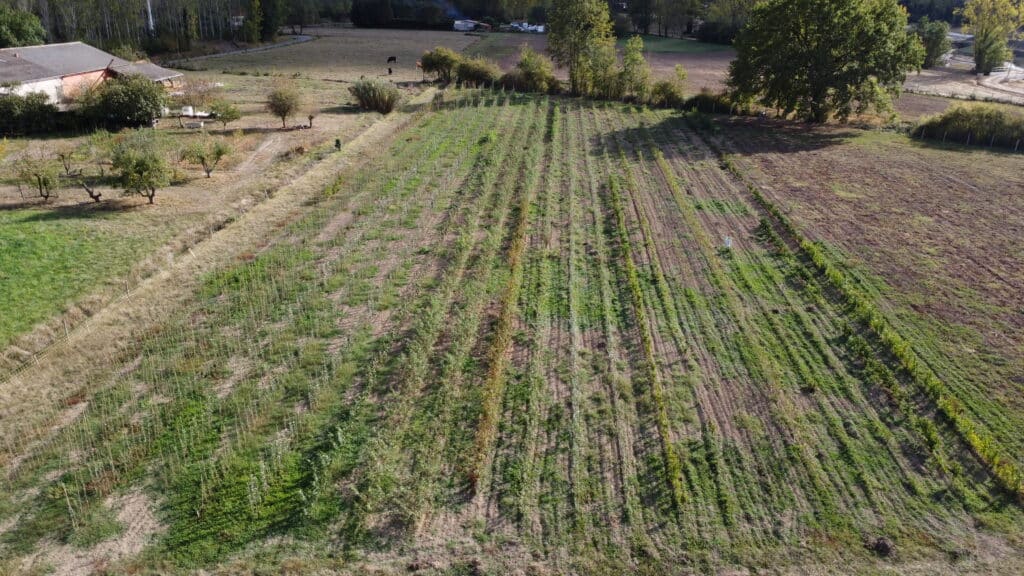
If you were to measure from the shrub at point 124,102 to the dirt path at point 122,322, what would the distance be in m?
13.3

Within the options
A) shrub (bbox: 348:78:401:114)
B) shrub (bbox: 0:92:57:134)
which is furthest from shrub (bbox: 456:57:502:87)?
shrub (bbox: 0:92:57:134)

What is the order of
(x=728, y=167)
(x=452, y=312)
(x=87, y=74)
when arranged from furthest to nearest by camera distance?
(x=87, y=74) → (x=728, y=167) → (x=452, y=312)

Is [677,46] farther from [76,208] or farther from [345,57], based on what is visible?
[76,208]

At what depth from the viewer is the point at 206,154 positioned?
84.3 feet

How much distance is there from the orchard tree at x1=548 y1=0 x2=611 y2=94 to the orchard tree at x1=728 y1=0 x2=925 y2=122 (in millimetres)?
10968

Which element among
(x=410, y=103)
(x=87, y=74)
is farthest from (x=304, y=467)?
(x=87, y=74)

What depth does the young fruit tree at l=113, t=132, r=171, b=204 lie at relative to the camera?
2188cm

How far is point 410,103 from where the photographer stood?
135 feet

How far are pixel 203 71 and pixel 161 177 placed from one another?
35.5 metres

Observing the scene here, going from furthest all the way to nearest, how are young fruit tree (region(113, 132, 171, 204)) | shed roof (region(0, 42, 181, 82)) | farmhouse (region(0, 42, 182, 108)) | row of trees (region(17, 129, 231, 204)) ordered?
1. shed roof (region(0, 42, 181, 82))
2. farmhouse (region(0, 42, 182, 108))
3. row of trees (region(17, 129, 231, 204))
4. young fruit tree (region(113, 132, 171, 204))

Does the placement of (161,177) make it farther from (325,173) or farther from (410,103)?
(410,103)

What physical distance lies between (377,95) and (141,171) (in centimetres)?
1846

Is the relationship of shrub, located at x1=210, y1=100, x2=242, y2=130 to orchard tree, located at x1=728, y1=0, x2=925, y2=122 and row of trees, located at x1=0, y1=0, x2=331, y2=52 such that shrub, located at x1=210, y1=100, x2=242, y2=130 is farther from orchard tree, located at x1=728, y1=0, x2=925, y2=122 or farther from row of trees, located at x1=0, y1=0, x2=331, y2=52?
orchard tree, located at x1=728, y1=0, x2=925, y2=122

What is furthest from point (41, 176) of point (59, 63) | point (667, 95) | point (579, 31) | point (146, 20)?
point (146, 20)
